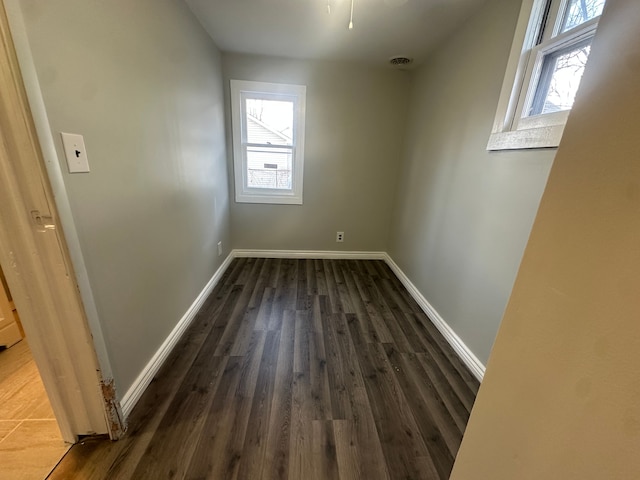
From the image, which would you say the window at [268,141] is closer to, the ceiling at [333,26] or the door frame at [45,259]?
the ceiling at [333,26]

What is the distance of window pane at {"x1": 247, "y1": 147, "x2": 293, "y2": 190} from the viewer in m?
2.91

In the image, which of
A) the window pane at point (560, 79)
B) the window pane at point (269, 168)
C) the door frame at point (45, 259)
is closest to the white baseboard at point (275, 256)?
the door frame at point (45, 259)

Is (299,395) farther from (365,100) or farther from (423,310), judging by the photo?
(365,100)

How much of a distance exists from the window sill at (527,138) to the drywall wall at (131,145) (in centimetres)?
197

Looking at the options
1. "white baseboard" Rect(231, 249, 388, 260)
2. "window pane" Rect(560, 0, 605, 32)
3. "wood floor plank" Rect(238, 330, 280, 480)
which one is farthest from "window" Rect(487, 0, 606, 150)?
"white baseboard" Rect(231, 249, 388, 260)

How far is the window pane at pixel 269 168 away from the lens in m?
2.91

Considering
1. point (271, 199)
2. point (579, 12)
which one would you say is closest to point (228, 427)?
point (271, 199)

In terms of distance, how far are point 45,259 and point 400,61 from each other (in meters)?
3.02

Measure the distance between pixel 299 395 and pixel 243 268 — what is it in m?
1.79

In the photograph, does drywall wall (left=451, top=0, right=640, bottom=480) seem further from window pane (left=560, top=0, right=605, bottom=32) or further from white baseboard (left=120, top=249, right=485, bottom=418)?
white baseboard (left=120, top=249, right=485, bottom=418)

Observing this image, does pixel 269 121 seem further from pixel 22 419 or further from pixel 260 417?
pixel 22 419

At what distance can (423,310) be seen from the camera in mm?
2234

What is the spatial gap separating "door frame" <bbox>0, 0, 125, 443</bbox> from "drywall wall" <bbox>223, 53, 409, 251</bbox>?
2160mm

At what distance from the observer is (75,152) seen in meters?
0.91
